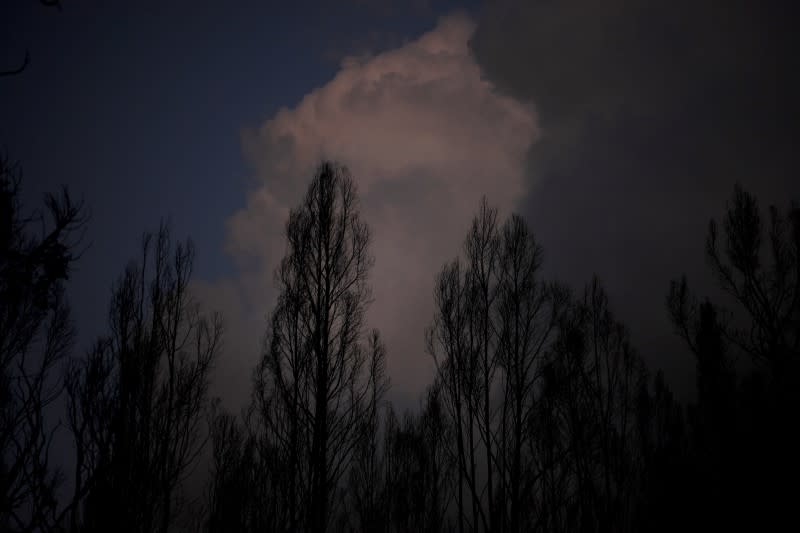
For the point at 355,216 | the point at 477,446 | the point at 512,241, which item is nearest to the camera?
the point at 355,216

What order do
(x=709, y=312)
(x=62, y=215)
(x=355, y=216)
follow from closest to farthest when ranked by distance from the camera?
(x=62, y=215), (x=355, y=216), (x=709, y=312)

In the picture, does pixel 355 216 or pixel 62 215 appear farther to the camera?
pixel 355 216

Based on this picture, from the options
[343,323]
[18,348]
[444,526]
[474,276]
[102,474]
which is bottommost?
[444,526]

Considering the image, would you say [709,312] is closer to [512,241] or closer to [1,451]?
[512,241]

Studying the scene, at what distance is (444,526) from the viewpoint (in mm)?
21047

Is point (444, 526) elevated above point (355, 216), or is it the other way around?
point (355, 216)

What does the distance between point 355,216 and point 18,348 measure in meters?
8.14

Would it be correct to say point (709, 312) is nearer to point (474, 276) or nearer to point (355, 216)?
point (474, 276)

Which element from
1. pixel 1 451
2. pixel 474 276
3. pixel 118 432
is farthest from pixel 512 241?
pixel 1 451

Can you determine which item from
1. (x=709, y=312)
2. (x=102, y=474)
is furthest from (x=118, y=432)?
(x=709, y=312)

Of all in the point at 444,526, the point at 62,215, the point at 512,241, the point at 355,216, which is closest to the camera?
the point at 62,215

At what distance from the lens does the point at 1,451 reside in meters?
8.79

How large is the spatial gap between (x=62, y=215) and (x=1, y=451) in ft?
20.8

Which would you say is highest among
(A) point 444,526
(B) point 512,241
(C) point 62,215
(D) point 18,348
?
(B) point 512,241
